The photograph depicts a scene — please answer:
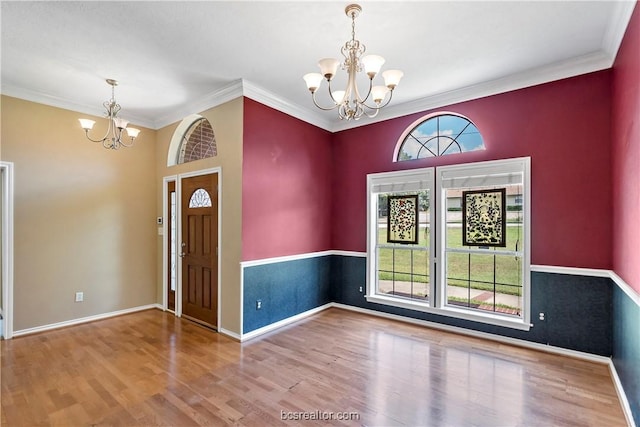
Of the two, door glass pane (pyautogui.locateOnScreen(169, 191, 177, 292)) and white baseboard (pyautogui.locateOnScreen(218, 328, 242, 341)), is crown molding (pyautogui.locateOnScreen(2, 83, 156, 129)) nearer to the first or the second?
door glass pane (pyautogui.locateOnScreen(169, 191, 177, 292))

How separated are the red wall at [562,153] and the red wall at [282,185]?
1945mm

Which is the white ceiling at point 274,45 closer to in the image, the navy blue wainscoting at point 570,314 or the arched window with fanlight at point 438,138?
the arched window with fanlight at point 438,138

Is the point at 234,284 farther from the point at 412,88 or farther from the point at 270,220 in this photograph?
the point at 412,88

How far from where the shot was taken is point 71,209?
4035 millimetres

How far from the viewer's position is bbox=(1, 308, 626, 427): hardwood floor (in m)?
2.17

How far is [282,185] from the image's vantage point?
412 cm

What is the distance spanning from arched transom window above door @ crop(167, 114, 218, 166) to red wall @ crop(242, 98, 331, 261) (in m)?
0.85

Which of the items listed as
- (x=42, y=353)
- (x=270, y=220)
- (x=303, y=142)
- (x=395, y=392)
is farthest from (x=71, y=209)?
(x=395, y=392)

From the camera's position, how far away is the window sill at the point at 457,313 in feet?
11.1

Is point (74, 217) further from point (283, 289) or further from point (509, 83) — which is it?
point (509, 83)

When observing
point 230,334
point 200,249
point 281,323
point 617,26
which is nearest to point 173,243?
point 200,249

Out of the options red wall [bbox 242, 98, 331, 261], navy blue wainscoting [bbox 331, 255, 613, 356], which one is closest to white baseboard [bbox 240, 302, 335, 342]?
red wall [bbox 242, 98, 331, 261]

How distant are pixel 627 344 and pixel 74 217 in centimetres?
601

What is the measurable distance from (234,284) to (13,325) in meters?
2.65
